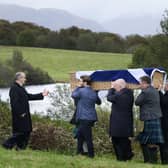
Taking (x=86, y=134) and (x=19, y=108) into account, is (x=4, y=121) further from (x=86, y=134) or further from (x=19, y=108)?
(x=86, y=134)

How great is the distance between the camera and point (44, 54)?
2527 inches

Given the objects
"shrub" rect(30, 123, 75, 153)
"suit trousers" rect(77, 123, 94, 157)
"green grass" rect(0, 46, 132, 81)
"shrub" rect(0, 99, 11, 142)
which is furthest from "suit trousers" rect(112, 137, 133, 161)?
"green grass" rect(0, 46, 132, 81)

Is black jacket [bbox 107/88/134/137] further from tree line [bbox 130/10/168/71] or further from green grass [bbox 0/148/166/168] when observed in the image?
tree line [bbox 130/10/168/71]

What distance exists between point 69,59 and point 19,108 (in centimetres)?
4983

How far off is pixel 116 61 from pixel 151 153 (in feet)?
143

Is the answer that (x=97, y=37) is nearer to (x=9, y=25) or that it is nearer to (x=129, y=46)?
(x=129, y=46)

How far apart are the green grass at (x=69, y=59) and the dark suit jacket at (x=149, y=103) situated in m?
39.8

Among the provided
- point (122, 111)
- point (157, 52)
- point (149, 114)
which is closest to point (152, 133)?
point (149, 114)

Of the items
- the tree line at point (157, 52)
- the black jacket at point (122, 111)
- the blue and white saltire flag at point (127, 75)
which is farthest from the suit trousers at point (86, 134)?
the tree line at point (157, 52)

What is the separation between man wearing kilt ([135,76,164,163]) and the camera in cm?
1080

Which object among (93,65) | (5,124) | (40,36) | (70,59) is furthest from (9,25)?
(5,124)

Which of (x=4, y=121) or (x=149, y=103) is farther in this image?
(x=4, y=121)

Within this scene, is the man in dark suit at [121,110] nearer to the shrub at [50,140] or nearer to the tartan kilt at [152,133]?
the tartan kilt at [152,133]

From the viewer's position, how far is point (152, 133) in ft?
36.1
